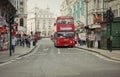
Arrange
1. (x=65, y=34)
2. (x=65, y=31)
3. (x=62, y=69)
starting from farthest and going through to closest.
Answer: (x=65, y=34) → (x=65, y=31) → (x=62, y=69)

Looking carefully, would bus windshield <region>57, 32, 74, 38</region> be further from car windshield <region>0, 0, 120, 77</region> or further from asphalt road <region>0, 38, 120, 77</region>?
asphalt road <region>0, 38, 120, 77</region>

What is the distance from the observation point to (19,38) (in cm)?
7056

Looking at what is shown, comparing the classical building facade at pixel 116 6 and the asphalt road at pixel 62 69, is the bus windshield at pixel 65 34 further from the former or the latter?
the asphalt road at pixel 62 69

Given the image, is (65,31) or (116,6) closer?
(65,31)

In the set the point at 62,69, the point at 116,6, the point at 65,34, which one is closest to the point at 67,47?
the point at 65,34

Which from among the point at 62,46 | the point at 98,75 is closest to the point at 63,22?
the point at 62,46

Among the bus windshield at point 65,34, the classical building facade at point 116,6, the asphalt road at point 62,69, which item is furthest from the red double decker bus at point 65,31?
the asphalt road at point 62,69

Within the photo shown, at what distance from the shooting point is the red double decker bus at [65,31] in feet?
185

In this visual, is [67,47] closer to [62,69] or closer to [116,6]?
[116,6]

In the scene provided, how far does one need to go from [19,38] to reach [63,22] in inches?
639

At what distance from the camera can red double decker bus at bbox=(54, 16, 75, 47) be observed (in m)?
56.5

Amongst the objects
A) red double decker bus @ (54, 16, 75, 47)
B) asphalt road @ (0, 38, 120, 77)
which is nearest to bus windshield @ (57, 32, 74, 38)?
red double decker bus @ (54, 16, 75, 47)

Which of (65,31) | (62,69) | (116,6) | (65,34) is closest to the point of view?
(62,69)

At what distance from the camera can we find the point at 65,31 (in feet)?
186
